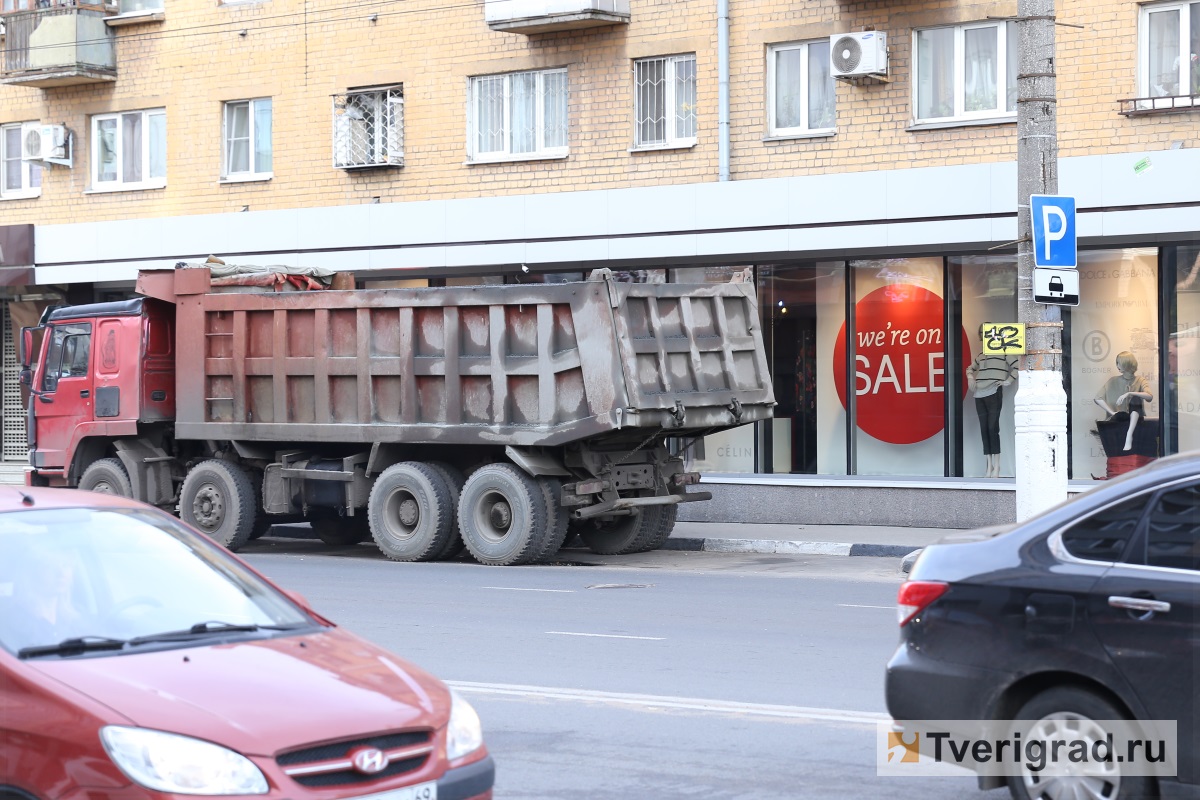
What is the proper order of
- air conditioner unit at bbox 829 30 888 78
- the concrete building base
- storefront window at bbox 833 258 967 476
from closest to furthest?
the concrete building base < air conditioner unit at bbox 829 30 888 78 < storefront window at bbox 833 258 967 476

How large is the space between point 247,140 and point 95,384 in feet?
23.5

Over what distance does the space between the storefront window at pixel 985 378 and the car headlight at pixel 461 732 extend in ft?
49.2

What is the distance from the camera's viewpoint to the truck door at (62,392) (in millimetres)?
18938

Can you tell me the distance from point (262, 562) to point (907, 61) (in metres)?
9.70

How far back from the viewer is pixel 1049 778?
18.4ft

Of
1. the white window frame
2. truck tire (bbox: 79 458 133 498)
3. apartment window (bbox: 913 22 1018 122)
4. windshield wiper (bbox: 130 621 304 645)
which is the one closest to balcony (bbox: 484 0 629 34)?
the white window frame

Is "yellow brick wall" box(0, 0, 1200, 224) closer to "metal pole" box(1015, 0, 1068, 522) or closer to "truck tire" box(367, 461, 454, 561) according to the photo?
"metal pole" box(1015, 0, 1068, 522)

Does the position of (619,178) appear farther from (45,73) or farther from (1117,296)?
Answer: (45,73)

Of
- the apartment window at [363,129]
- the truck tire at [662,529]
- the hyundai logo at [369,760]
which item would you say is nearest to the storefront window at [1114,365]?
the truck tire at [662,529]

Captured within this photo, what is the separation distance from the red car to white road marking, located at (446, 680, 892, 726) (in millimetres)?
2945

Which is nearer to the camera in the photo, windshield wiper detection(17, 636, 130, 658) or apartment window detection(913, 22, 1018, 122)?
windshield wiper detection(17, 636, 130, 658)

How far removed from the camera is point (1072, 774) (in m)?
5.55
